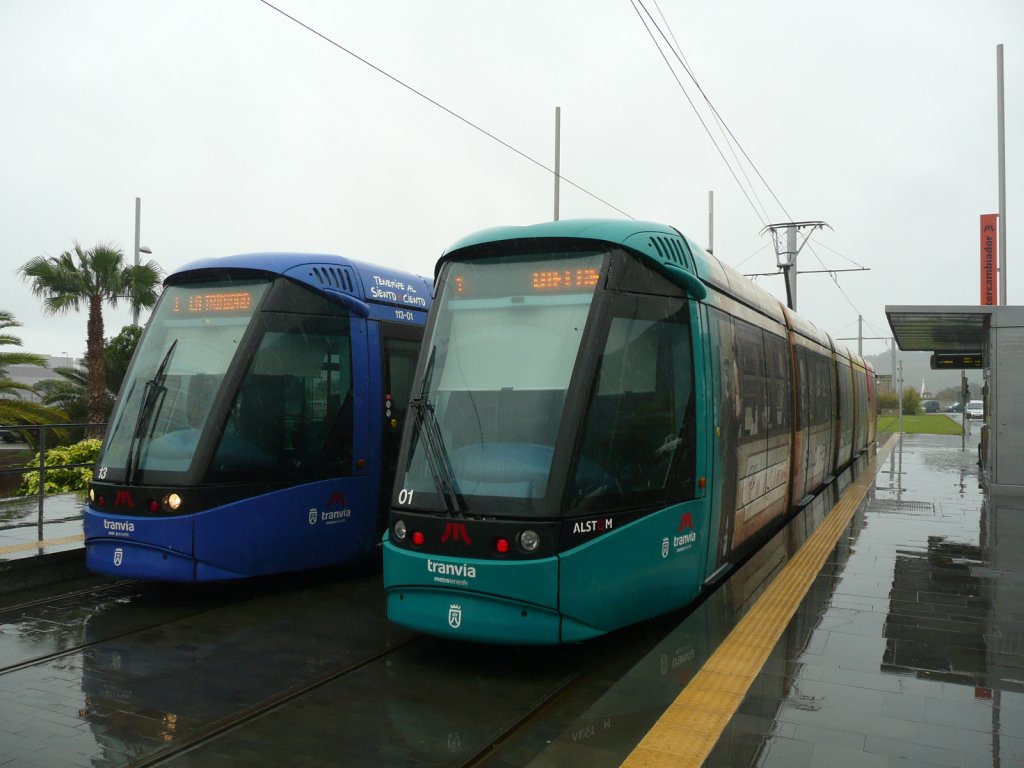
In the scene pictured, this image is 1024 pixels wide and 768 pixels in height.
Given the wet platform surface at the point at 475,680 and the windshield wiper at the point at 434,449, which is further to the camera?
the windshield wiper at the point at 434,449

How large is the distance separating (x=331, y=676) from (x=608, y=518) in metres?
2.26

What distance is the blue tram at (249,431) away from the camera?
26.2ft

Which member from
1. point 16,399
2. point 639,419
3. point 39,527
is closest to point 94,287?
point 16,399

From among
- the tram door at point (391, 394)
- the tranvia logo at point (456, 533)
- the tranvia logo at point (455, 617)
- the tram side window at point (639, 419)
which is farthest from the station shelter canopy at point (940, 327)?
the tranvia logo at point (455, 617)

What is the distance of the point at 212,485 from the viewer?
797 cm

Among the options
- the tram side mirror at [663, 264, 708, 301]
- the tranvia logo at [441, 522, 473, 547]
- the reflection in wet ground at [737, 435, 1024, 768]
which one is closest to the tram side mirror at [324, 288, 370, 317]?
the tram side mirror at [663, 264, 708, 301]

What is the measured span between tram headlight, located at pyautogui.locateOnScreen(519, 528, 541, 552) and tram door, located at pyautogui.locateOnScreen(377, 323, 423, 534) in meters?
3.76

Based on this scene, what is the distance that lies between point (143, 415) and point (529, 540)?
434 cm

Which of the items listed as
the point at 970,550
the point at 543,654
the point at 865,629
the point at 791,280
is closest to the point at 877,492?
the point at 970,550

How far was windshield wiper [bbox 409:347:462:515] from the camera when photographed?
20.2 ft

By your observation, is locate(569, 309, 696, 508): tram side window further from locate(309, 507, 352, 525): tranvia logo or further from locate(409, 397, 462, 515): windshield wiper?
locate(309, 507, 352, 525): tranvia logo

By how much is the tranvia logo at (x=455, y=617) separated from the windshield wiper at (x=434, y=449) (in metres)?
0.66

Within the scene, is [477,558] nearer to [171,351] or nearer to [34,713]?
[34,713]

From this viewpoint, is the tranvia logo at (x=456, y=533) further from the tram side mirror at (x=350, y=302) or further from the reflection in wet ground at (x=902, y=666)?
the tram side mirror at (x=350, y=302)
